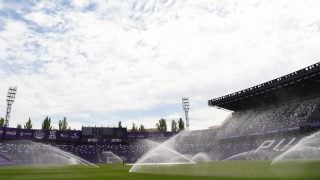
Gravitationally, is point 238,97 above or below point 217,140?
above

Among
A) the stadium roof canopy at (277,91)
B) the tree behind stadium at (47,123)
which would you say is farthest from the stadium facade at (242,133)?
the tree behind stadium at (47,123)

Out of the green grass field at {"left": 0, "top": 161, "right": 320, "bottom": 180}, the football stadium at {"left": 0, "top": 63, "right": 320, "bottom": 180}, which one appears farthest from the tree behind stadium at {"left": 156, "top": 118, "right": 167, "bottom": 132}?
the green grass field at {"left": 0, "top": 161, "right": 320, "bottom": 180}

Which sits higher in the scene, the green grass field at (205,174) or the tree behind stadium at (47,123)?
the tree behind stadium at (47,123)

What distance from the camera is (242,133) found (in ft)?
257

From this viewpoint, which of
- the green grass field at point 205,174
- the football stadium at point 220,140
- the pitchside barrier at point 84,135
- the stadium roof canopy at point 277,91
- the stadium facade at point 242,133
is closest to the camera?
the green grass field at point 205,174

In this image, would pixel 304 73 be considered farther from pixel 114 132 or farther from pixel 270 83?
pixel 114 132

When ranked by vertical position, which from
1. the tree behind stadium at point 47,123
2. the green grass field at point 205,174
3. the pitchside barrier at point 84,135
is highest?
the tree behind stadium at point 47,123

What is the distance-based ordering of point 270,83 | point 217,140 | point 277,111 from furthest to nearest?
point 217,140 < point 277,111 < point 270,83

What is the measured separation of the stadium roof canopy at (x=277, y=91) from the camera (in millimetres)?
61250

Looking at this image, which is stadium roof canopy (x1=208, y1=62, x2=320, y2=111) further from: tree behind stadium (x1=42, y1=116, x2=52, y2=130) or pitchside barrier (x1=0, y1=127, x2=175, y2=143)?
tree behind stadium (x1=42, y1=116, x2=52, y2=130)

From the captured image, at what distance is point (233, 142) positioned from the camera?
3228 inches

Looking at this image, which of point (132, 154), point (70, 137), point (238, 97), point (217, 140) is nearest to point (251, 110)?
point (238, 97)

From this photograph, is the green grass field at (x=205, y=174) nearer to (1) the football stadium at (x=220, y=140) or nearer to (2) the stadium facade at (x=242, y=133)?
(1) the football stadium at (x=220, y=140)

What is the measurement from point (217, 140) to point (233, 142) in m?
8.82
